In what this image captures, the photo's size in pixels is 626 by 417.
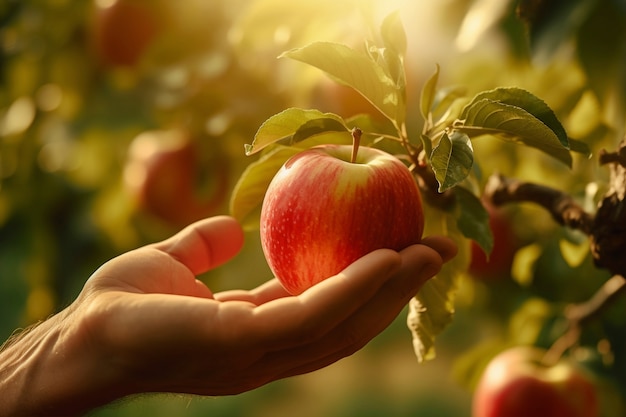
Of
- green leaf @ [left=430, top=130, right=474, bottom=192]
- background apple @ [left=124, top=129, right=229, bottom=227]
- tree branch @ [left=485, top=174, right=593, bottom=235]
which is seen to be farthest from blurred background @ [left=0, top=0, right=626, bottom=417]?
green leaf @ [left=430, top=130, right=474, bottom=192]

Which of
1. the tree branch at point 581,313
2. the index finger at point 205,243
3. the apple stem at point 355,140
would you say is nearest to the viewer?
the apple stem at point 355,140

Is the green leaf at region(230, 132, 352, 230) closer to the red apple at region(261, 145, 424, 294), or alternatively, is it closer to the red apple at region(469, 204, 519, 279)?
the red apple at region(261, 145, 424, 294)

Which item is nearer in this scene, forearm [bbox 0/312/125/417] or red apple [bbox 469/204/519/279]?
forearm [bbox 0/312/125/417]

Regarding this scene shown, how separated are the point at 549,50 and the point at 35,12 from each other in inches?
65.4

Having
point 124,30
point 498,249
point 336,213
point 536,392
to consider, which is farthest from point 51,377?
point 124,30

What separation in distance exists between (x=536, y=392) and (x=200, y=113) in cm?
82

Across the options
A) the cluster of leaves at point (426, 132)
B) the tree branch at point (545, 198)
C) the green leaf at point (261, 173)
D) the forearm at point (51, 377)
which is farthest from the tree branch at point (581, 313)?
the forearm at point (51, 377)

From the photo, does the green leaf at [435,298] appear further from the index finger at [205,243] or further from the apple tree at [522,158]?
the index finger at [205,243]

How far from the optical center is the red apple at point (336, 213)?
2.21 ft

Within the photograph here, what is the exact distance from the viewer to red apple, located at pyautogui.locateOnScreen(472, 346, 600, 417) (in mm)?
1166

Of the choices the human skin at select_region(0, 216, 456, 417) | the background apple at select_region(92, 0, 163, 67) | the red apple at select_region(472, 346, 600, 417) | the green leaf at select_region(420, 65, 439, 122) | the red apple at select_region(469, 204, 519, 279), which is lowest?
the red apple at select_region(472, 346, 600, 417)

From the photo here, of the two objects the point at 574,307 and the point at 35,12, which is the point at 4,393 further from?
the point at 35,12

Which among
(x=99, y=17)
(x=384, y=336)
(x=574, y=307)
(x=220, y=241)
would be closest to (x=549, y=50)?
(x=220, y=241)

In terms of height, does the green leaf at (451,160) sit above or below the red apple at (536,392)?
above
